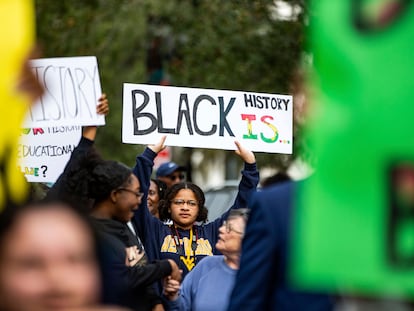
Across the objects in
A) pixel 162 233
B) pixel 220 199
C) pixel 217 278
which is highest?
pixel 220 199

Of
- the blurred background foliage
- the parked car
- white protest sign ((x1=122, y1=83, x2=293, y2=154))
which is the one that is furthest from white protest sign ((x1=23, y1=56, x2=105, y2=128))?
the blurred background foliage

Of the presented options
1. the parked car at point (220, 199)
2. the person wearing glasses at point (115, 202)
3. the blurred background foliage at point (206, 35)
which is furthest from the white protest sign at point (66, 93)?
the blurred background foliage at point (206, 35)

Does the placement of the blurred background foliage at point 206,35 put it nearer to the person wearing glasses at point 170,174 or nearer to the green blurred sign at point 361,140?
the person wearing glasses at point 170,174

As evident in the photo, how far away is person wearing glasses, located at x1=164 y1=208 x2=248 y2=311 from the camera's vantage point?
250 inches

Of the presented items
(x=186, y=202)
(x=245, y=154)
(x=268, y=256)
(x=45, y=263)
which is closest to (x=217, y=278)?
(x=186, y=202)

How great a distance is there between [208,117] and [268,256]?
5.04 metres

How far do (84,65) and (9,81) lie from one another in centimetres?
601

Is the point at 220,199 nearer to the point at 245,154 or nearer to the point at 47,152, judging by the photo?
the point at 47,152

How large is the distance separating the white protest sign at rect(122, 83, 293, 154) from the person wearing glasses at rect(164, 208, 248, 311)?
2.34m

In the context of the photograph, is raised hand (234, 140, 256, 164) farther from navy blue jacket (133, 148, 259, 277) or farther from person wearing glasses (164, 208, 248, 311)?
person wearing glasses (164, 208, 248, 311)

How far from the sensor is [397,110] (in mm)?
3346

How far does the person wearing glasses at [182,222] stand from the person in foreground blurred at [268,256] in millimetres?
3453

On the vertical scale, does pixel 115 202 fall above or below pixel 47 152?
below

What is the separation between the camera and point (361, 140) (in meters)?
3.33
